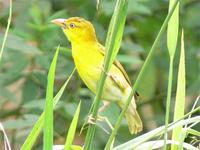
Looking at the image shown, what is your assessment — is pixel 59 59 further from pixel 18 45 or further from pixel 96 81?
pixel 96 81

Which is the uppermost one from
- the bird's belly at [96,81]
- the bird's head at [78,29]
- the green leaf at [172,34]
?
the green leaf at [172,34]

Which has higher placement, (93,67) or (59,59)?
(93,67)

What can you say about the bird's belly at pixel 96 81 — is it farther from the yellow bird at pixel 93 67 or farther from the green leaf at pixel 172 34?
the green leaf at pixel 172 34

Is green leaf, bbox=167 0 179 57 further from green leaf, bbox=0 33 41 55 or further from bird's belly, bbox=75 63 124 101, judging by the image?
green leaf, bbox=0 33 41 55

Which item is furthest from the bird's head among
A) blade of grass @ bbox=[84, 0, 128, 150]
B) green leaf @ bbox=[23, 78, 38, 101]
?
green leaf @ bbox=[23, 78, 38, 101]

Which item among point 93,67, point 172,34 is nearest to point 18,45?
point 93,67

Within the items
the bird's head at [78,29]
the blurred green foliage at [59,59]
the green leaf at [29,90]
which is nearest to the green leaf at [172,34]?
the bird's head at [78,29]
